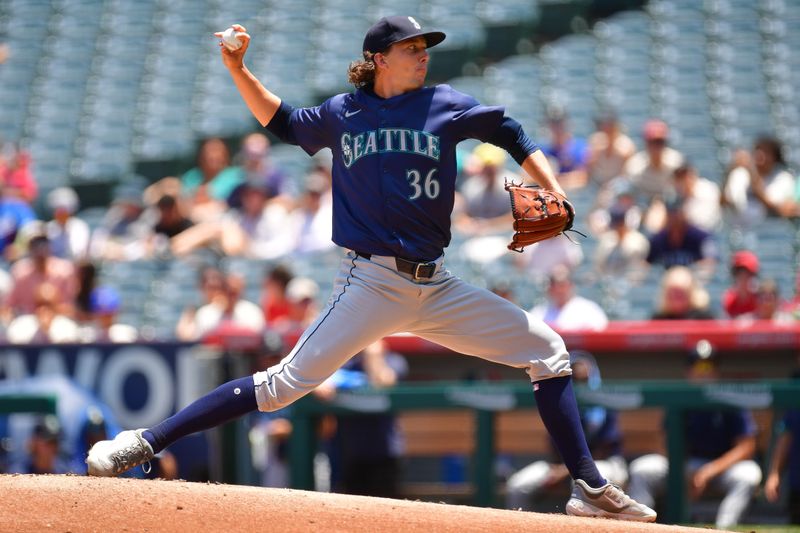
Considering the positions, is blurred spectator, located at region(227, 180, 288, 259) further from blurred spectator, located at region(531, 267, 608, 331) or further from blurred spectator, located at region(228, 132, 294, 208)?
blurred spectator, located at region(531, 267, 608, 331)

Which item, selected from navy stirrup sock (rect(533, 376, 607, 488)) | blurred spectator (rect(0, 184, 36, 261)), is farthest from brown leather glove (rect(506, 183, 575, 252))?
blurred spectator (rect(0, 184, 36, 261))

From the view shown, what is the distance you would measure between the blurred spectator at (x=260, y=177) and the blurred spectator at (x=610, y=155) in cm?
235

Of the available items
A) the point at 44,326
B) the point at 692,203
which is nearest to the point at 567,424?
the point at 692,203

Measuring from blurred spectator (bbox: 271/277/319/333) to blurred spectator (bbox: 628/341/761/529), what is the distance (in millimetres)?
2211

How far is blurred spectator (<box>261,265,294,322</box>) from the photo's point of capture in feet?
25.6

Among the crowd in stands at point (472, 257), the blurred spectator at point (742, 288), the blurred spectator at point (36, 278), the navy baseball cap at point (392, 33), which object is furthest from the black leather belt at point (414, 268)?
the blurred spectator at point (36, 278)

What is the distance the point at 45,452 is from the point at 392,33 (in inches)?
157

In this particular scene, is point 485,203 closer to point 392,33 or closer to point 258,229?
point 258,229

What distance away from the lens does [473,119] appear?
393 centimetres

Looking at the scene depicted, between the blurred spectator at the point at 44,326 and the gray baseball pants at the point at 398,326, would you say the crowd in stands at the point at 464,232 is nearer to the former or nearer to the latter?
the blurred spectator at the point at 44,326

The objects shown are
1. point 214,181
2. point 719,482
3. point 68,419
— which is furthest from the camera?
point 214,181

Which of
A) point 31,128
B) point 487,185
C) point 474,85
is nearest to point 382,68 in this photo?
point 487,185

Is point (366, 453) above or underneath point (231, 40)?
underneath

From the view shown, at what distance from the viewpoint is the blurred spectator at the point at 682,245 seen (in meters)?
7.67
